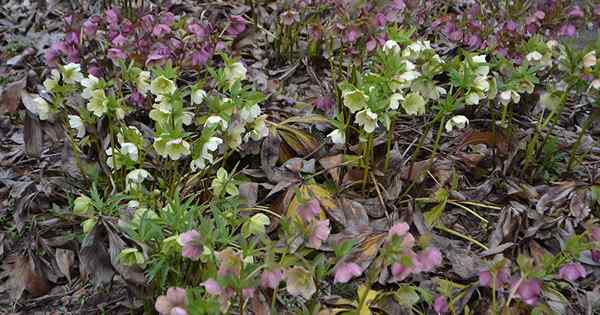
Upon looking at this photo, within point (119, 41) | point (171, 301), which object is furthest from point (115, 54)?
point (171, 301)

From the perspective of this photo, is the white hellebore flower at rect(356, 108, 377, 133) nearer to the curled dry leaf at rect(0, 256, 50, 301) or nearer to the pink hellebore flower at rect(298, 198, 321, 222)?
the pink hellebore flower at rect(298, 198, 321, 222)

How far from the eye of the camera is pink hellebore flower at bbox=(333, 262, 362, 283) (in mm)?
1437

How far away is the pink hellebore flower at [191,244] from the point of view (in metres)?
1.44

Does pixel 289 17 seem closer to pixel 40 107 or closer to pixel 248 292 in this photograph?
pixel 40 107

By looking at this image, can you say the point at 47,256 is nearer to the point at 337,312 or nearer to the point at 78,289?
the point at 78,289

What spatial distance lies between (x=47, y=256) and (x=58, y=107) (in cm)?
46

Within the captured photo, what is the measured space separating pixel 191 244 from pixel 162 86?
62 cm

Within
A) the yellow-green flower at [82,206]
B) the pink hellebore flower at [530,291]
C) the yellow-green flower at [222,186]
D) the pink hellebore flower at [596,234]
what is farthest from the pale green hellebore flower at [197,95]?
the pink hellebore flower at [596,234]

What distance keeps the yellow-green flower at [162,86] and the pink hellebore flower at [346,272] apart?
2.50 feet

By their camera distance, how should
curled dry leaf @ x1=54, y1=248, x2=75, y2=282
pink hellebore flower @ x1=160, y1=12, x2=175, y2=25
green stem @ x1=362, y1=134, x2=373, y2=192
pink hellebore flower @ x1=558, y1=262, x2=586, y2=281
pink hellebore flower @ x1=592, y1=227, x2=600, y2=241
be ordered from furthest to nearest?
pink hellebore flower @ x1=160, y1=12, x2=175, y2=25 → green stem @ x1=362, y1=134, x2=373, y2=192 → curled dry leaf @ x1=54, y1=248, x2=75, y2=282 → pink hellebore flower @ x1=592, y1=227, x2=600, y2=241 → pink hellebore flower @ x1=558, y1=262, x2=586, y2=281

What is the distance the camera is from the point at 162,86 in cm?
190

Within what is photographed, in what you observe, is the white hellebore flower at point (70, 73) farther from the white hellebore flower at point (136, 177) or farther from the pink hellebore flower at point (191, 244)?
the pink hellebore flower at point (191, 244)

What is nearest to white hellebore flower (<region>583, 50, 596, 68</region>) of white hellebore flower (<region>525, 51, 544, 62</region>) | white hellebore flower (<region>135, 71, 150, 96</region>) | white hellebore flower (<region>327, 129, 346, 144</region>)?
white hellebore flower (<region>525, 51, 544, 62</region>)

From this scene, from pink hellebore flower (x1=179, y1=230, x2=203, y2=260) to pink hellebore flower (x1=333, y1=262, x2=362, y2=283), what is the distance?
31 centimetres
